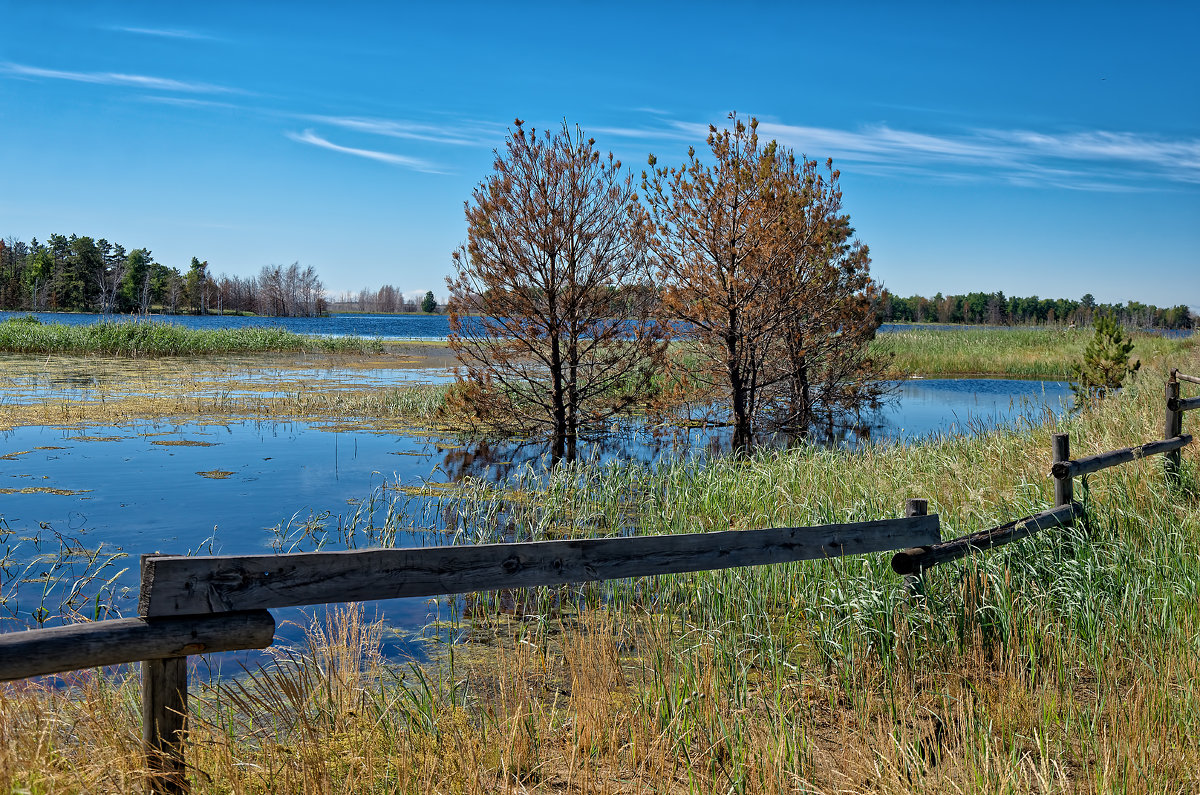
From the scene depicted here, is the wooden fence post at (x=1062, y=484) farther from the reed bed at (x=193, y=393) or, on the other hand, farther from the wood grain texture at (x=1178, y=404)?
the reed bed at (x=193, y=393)

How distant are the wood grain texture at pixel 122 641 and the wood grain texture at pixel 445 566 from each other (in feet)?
0.19

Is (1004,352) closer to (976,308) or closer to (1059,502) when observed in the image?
(1059,502)

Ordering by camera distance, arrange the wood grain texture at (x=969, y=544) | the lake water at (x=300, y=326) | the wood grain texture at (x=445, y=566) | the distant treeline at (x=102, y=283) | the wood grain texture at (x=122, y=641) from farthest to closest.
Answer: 1. the distant treeline at (x=102, y=283)
2. the lake water at (x=300, y=326)
3. the wood grain texture at (x=969, y=544)
4. the wood grain texture at (x=445, y=566)
5. the wood grain texture at (x=122, y=641)

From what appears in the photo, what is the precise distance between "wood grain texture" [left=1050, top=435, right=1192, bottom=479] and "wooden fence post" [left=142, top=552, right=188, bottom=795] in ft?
23.8

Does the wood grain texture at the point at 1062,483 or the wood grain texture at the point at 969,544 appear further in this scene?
the wood grain texture at the point at 1062,483

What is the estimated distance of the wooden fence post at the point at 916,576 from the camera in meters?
5.84

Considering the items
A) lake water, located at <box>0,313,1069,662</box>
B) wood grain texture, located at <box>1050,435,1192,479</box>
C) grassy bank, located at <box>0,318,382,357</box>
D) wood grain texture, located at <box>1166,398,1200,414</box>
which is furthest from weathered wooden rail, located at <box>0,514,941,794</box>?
grassy bank, located at <box>0,318,382,357</box>

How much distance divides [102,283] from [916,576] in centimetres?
11137

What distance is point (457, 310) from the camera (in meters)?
14.7

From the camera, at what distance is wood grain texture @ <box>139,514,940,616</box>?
3174 millimetres

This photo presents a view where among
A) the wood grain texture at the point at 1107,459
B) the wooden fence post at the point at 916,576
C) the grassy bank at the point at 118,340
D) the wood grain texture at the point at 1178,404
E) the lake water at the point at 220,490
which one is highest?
the grassy bank at the point at 118,340

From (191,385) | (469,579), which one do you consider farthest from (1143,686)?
(191,385)

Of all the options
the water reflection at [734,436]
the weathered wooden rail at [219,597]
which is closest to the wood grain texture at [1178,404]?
the water reflection at [734,436]

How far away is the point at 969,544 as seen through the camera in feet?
19.8
